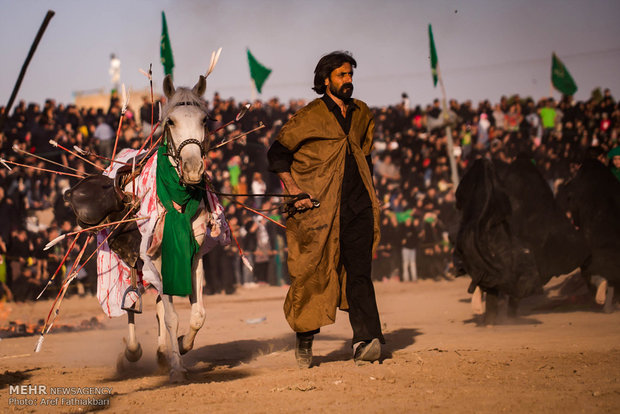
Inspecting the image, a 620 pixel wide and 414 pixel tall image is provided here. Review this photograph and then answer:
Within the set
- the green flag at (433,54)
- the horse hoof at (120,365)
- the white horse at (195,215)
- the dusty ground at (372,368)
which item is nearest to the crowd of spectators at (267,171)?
the green flag at (433,54)

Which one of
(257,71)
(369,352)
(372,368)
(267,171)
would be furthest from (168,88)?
(257,71)

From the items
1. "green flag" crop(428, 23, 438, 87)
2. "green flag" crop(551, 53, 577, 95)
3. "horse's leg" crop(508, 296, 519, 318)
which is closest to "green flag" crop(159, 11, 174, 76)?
"green flag" crop(428, 23, 438, 87)

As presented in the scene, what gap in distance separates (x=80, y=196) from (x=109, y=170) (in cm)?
82

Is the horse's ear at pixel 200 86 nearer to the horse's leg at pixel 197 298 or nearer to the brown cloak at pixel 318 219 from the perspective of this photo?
the brown cloak at pixel 318 219

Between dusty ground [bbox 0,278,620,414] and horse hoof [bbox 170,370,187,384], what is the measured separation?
0.06 metres

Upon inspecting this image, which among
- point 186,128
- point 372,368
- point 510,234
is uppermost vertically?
point 186,128

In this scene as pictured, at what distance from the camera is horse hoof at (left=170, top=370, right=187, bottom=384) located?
768cm

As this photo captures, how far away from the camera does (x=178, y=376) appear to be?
7.71 m

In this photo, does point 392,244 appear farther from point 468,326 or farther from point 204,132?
point 204,132

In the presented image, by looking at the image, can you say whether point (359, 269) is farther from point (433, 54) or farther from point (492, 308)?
point (433, 54)

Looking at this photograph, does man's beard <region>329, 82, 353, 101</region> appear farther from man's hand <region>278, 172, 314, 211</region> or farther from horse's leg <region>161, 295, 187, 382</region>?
horse's leg <region>161, 295, 187, 382</region>

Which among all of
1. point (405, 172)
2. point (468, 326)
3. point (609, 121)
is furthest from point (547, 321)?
point (609, 121)

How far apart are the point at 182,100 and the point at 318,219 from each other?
1600 mm

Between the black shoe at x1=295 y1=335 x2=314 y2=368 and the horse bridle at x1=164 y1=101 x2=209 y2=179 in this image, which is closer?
the horse bridle at x1=164 y1=101 x2=209 y2=179
